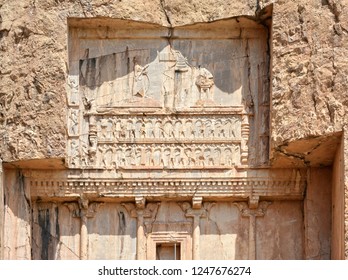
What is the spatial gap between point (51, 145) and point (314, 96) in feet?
8.85

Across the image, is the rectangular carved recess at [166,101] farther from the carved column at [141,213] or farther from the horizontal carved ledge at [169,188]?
the carved column at [141,213]

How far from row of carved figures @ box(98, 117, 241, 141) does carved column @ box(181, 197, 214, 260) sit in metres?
0.70

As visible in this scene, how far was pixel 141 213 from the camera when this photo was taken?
18.5m

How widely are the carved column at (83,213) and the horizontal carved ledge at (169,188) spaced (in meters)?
0.15

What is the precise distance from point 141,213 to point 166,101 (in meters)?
1.19

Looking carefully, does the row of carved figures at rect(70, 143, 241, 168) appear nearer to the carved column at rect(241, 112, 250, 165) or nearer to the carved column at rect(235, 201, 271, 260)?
the carved column at rect(241, 112, 250, 165)

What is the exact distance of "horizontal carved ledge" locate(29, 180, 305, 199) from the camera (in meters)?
18.4

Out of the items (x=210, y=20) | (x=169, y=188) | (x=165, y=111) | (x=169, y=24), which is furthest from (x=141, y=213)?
(x=210, y=20)

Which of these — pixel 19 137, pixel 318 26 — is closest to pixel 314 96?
pixel 318 26

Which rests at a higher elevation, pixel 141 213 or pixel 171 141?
pixel 171 141

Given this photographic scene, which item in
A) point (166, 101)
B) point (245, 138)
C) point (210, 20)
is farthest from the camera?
point (166, 101)

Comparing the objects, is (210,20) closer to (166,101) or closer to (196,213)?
(166,101)

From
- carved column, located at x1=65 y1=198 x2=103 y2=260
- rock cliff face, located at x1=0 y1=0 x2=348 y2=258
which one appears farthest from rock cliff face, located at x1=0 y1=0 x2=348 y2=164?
carved column, located at x1=65 y1=198 x2=103 y2=260

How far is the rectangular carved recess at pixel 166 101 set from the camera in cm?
1844
